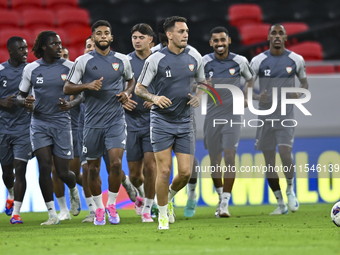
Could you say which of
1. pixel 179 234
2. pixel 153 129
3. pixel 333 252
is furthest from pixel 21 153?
pixel 333 252

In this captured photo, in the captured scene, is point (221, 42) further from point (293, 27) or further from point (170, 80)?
point (293, 27)

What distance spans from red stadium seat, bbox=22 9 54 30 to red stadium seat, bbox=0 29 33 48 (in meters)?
0.76

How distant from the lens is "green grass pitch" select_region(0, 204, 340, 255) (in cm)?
459

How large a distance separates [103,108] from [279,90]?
2.93 meters

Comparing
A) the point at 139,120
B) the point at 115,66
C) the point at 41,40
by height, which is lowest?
the point at 139,120

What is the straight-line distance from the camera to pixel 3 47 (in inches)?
531

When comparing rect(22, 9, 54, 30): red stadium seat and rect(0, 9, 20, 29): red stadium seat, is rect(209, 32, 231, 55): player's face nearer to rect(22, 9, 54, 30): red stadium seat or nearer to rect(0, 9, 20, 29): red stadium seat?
rect(22, 9, 54, 30): red stadium seat

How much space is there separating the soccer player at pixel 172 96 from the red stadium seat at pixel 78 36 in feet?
26.8

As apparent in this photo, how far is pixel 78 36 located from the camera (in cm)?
1441

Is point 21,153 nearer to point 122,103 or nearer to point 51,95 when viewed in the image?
point 51,95

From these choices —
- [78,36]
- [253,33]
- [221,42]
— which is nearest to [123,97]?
[221,42]

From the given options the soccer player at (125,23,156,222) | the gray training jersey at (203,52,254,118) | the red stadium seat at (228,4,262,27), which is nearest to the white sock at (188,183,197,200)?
the soccer player at (125,23,156,222)

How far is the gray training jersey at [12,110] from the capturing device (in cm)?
798

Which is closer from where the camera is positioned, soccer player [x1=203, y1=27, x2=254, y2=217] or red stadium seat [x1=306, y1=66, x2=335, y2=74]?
soccer player [x1=203, y1=27, x2=254, y2=217]
